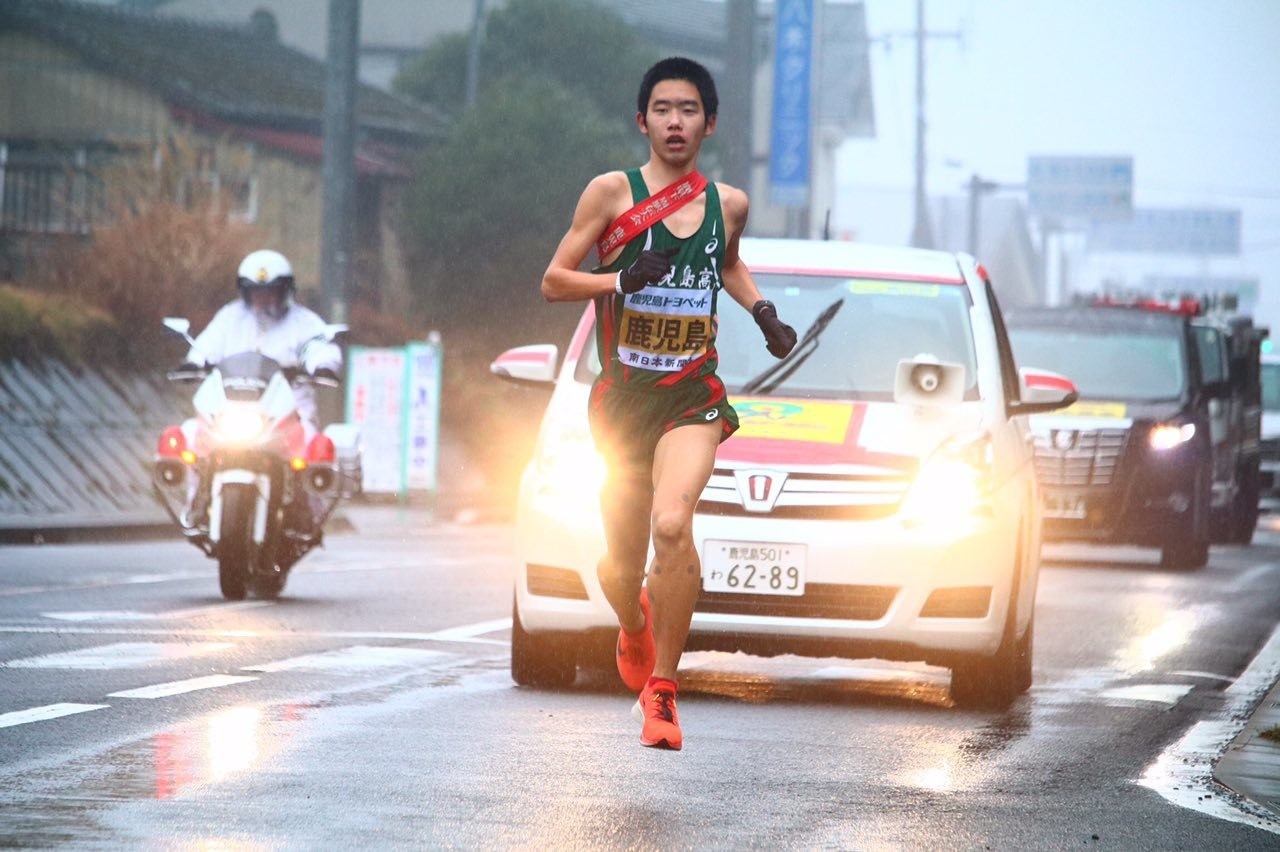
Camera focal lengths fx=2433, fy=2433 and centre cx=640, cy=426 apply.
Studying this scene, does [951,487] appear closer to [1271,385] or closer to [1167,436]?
[1167,436]

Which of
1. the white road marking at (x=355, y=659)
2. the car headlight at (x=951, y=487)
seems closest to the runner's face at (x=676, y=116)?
the car headlight at (x=951, y=487)

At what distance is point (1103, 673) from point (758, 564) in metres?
2.50

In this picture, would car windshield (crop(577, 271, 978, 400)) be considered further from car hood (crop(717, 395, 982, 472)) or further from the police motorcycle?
the police motorcycle

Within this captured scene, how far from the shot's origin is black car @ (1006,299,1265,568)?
784 inches

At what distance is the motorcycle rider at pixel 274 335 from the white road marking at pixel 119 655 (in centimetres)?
316

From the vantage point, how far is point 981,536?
899 cm

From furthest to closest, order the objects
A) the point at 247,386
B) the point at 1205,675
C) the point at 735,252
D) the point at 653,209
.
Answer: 1. the point at 247,386
2. the point at 1205,675
3. the point at 735,252
4. the point at 653,209

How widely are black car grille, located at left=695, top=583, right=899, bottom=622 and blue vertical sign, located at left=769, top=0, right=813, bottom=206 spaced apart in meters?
33.0

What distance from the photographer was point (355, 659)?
32.4 ft

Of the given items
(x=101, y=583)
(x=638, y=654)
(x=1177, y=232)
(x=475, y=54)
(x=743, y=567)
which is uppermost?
(x=475, y=54)

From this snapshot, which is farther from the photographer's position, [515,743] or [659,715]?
[515,743]

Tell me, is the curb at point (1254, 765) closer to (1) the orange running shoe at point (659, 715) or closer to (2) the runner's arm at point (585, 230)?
(1) the orange running shoe at point (659, 715)

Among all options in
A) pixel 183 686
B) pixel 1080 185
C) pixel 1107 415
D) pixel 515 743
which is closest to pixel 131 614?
pixel 183 686

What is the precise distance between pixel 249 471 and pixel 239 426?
249 mm
